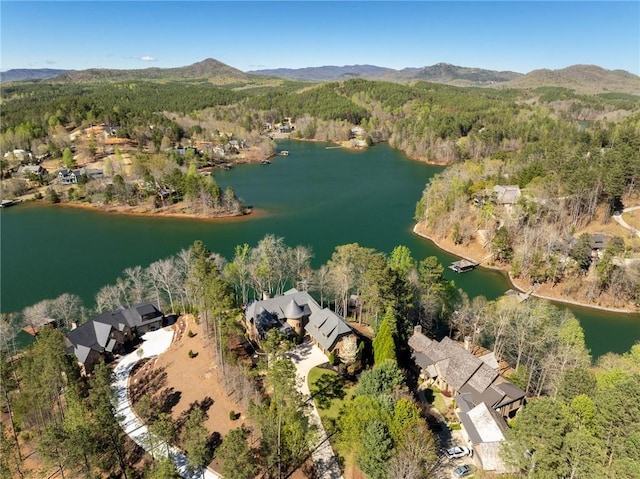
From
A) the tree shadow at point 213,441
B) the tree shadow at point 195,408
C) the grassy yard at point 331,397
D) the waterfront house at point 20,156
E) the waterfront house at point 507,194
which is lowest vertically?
the tree shadow at point 195,408

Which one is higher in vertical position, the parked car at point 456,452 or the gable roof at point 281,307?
the gable roof at point 281,307

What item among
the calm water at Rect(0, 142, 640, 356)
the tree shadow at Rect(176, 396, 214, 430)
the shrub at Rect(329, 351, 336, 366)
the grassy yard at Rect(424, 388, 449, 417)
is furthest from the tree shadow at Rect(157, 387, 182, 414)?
the calm water at Rect(0, 142, 640, 356)

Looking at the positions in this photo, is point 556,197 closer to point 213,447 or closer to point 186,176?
point 213,447

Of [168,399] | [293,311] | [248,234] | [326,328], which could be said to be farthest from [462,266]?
[168,399]

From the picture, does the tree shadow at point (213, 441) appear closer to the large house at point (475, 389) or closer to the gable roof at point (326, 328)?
the gable roof at point (326, 328)

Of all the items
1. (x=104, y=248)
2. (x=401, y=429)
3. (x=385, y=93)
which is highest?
(x=385, y=93)

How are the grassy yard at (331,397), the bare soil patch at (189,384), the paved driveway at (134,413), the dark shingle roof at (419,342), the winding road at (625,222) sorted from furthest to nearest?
the winding road at (625,222), the dark shingle roof at (419,342), the bare soil patch at (189,384), the grassy yard at (331,397), the paved driveway at (134,413)

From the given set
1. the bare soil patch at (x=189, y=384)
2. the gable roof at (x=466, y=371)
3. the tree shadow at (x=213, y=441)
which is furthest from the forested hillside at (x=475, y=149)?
the tree shadow at (x=213, y=441)

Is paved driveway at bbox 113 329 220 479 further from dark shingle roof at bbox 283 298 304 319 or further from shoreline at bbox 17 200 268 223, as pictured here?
shoreline at bbox 17 200 268 223

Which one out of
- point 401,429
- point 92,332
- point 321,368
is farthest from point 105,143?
point 401,429
